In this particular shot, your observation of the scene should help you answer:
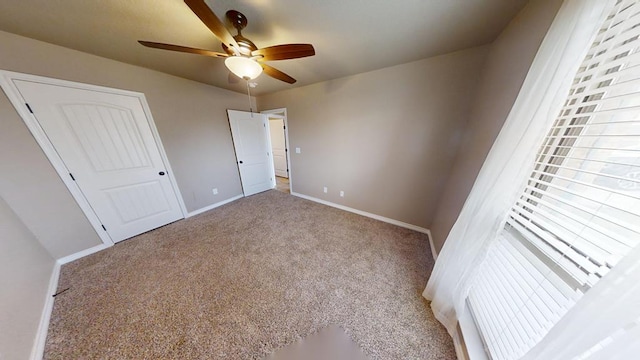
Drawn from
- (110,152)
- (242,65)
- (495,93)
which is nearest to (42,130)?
(110,152)

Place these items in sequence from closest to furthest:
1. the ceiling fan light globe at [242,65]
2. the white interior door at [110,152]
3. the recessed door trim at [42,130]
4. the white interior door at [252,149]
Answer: the ceiling fan light globe at [242,65], the recessed door trim at [42,130], the white interior door at [110,152], the white interior door at [252,149]

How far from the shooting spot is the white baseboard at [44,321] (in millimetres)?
1057

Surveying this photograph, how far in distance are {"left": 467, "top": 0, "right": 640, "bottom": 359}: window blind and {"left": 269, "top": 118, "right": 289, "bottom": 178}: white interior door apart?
13.7 feet

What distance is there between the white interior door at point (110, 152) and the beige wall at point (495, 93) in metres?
3.77

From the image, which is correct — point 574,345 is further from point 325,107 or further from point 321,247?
point 325,107

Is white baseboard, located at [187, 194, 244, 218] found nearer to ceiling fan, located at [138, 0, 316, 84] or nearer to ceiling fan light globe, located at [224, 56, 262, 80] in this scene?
ceiling fan, located at [138, 0, 316, 84]

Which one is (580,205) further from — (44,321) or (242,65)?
(44,321)

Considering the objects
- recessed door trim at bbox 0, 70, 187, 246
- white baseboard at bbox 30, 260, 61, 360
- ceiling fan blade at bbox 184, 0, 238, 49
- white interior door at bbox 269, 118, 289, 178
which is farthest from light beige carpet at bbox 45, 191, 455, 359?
white interior door at bbox 269, 118, 289, 178

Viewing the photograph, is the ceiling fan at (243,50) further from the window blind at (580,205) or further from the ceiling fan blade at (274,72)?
the window blind at (580,205)

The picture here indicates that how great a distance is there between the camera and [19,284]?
3.89 feet

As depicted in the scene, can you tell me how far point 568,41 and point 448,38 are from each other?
1168 mm

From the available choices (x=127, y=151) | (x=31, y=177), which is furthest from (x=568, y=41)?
(x=31, y=177)

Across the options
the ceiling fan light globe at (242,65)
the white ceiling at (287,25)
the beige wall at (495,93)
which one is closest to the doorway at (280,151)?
the white ceiling at (287,25)

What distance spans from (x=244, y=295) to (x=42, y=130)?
258 centimetres
